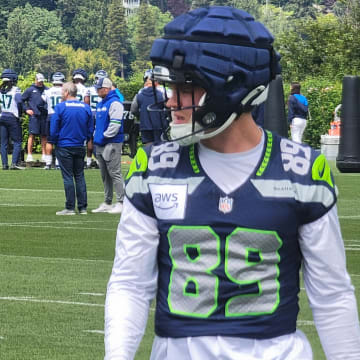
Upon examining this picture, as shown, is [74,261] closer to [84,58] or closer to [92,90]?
[92,90]

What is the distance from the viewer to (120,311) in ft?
11.4

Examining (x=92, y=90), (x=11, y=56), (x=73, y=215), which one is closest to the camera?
(x=73, y=215)

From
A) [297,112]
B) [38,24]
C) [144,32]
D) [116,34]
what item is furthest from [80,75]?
[144,32]

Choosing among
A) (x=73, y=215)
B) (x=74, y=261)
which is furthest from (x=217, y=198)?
(x=73, y=215)

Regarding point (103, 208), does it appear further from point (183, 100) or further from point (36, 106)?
point (183, 100)

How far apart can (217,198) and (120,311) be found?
0.39 m

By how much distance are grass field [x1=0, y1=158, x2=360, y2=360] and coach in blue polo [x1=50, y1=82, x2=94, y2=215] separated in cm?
40

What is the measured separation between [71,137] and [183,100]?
45.9 feet

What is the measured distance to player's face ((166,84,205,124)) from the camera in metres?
3.55

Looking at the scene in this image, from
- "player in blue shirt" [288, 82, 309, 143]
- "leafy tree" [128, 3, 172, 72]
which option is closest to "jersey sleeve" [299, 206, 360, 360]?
"player in blue shirt" [288, 82, 309, 143]

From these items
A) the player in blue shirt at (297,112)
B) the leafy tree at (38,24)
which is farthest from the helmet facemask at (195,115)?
the leafy tree at (38,24)

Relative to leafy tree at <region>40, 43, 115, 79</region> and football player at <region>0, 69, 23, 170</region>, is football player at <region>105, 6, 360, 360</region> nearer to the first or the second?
football player at <region>0, 69, 23, 170</region>

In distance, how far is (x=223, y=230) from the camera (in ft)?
11.4

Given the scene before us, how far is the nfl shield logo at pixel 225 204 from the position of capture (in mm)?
3494
